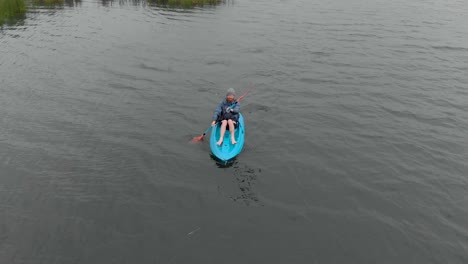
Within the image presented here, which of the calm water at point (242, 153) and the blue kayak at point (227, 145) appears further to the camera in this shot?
the blue kayak at point (227, 145)

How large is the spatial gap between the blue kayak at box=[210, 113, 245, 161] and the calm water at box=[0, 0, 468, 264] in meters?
0.48

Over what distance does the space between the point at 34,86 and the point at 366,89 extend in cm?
1761

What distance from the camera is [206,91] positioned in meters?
19.2

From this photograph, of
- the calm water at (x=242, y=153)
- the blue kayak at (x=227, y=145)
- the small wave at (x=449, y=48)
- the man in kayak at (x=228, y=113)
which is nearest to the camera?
the calm water at (x=242, y=153)

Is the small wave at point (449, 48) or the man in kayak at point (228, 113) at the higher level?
the small wave at point (449, 48)

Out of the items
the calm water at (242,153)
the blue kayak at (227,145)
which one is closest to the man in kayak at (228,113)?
the blue kayak at (227,145)

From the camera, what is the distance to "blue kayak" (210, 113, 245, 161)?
515 inches

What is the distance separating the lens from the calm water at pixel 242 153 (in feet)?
32.1

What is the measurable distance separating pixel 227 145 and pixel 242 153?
2.23ft

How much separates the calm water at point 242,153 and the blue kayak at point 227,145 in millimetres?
482

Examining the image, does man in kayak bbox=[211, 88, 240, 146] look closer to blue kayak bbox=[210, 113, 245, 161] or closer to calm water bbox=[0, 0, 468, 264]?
blue kayak bbox=[210, 113, 245, 161]

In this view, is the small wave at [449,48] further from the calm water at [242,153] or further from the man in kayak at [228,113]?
the man in kayak at [228,113]

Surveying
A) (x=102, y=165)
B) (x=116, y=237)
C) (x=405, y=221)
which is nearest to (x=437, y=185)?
(x=405, y=221)

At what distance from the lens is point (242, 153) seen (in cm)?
1375
